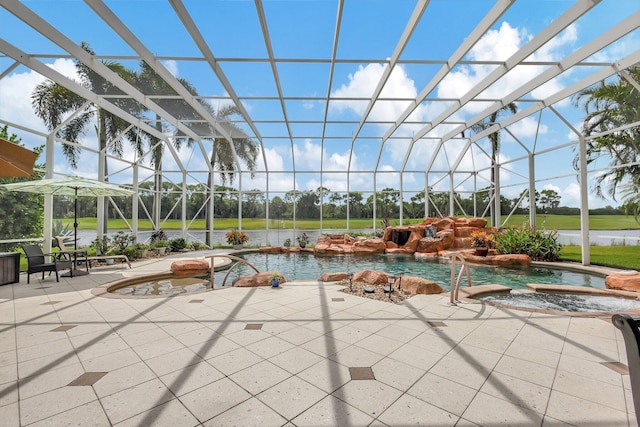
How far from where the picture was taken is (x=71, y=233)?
980cm

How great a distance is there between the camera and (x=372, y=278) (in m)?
5.86

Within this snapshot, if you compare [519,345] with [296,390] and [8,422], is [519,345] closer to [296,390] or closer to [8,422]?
[296,390]

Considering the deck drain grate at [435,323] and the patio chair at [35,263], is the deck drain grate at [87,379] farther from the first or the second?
the patio chair at [35,263]

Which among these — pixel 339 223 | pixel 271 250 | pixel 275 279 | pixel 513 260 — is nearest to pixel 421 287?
pixel 275 279

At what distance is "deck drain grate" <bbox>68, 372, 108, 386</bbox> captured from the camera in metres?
2.16

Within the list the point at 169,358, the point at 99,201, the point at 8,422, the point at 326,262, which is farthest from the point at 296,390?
the point at 99,201

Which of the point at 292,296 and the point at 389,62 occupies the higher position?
the point at 389,62

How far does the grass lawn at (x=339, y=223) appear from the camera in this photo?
7.97 meters

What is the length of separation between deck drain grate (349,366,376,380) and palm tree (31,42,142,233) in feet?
29.4

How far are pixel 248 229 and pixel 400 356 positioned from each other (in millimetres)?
12619

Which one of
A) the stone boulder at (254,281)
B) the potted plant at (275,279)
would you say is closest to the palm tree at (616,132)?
the potted plant at (275,279)

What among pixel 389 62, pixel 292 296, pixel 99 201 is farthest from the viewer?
pixel 99 201

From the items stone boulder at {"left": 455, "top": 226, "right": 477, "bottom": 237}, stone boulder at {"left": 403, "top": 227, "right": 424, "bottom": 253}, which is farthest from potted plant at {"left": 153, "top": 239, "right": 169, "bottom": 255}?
stone boulder at {"left": 455, "top": 226, "right": 477, "bottom": 237}

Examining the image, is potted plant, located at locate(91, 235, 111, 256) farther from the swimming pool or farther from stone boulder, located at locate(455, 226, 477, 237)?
stone boulder, located at locate(455, 226, 477, 237)
